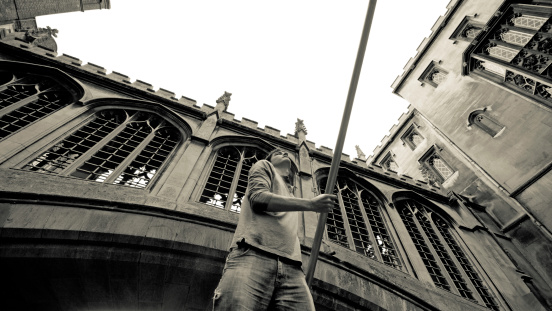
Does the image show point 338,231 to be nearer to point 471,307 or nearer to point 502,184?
point 471,307

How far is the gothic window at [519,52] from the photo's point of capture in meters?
9.97

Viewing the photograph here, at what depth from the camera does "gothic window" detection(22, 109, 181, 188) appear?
5.98 meters

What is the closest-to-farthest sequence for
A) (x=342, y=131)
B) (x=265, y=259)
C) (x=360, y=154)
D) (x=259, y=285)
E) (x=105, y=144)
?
(x=259, y=285), (x=265, y=259), (x=342, y=131), (x=105, y=144), (x=360, y=154)

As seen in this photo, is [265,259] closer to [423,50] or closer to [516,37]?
[516,37]

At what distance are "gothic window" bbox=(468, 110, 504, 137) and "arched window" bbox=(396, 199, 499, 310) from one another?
4.77 meters

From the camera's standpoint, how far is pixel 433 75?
17.4 meters

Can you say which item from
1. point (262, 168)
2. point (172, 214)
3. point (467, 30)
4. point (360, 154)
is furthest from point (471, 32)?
point (172, 214)

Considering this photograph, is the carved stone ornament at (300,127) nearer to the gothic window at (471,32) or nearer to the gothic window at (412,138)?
the gothic window at (412,138)

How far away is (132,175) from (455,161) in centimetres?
1469

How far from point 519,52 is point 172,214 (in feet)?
46.1

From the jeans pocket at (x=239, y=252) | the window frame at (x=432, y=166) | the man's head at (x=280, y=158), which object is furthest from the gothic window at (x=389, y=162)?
the jeans pocket at (x=239, y=252)

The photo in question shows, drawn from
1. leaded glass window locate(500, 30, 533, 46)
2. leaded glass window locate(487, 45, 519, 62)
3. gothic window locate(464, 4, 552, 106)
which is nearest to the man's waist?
gothic window locate(464, 4, 552, 106)

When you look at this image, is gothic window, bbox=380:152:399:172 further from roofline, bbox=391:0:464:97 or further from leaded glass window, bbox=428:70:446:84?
leaded glass window, bbox=428:70:446:84

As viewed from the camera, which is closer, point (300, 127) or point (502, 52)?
point (300, 127)
